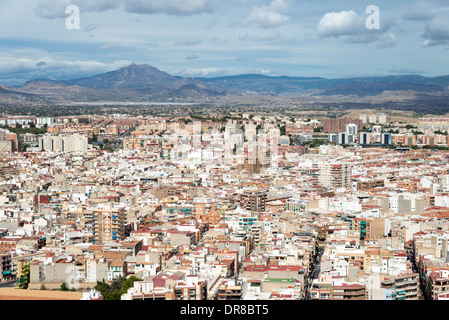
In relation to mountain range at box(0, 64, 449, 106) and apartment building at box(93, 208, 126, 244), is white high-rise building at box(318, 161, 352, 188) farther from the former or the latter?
mountain range at box(0, 64, 449, 106)

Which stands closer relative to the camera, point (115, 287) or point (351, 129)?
point (115, 287)

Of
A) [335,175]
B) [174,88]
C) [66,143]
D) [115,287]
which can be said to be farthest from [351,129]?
[174,88]

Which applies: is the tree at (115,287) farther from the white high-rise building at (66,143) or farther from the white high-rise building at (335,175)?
the white high-rise building at (66,143)

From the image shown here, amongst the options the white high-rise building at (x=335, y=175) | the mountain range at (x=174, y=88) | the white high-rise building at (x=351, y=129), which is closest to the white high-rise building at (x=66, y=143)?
the white high-rise building at (x=351, y=129)

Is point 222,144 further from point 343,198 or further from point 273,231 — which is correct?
point 273,231

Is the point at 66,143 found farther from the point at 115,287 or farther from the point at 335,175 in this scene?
the point at 115,287

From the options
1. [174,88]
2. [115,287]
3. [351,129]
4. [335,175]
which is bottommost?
[115,287]

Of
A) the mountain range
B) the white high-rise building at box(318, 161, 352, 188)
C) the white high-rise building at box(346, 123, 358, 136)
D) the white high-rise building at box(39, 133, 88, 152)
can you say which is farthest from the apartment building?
the mountain range
